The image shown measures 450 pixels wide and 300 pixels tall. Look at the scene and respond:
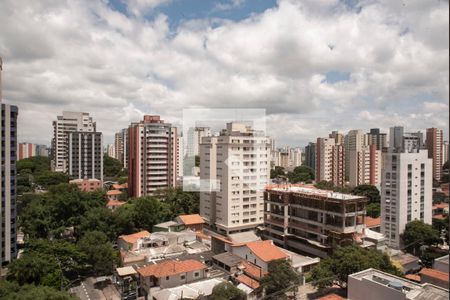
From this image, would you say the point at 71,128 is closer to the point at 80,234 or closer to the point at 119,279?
the point at 80,234

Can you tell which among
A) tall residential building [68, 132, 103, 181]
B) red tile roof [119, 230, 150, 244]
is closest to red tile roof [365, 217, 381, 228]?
red tile roof [119, 230, 150, 244]

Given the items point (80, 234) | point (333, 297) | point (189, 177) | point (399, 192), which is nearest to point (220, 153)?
point (189, 177)

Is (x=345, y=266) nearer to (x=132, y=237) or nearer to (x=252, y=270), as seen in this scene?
(x=252, y=270)

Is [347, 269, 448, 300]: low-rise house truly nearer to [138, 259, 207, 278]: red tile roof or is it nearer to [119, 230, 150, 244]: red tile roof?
[138, 259, 207, 278]: red tile roof

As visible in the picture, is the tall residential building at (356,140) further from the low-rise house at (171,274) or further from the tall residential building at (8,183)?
the tall residential building at (8,183)

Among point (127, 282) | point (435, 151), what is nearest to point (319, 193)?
point (127, 282)

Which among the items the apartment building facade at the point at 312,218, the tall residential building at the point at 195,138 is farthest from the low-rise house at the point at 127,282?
the tall residential building at the point at 195,138

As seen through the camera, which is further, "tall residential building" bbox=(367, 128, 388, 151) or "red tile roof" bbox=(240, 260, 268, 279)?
"tall residential building" bbox=(367, 128, 388, 151)
